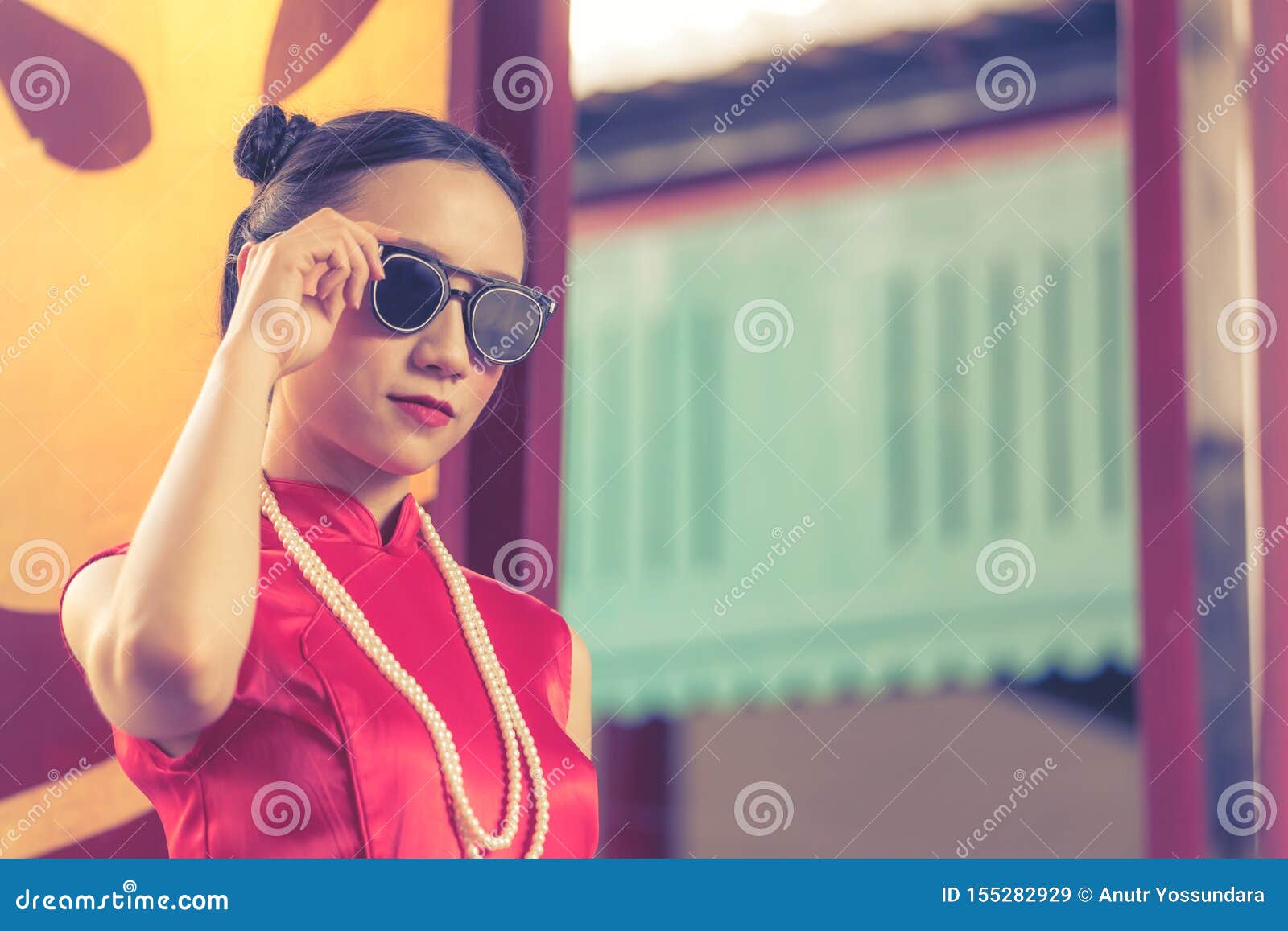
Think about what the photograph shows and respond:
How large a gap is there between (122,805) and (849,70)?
5.30 ft

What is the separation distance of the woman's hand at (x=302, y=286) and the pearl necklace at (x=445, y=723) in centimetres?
11

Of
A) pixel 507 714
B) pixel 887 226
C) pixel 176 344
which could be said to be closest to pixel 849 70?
pixel 887 226

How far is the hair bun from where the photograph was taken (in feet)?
3.39

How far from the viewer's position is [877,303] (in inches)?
84.0

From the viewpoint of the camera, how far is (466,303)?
0.95 m

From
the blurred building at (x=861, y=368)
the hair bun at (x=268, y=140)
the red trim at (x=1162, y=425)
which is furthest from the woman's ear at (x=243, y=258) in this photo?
the red trim at (x=1162, y=425)

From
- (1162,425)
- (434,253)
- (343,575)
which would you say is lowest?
(343,575)

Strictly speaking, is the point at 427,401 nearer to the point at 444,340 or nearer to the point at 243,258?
the point at 444,340

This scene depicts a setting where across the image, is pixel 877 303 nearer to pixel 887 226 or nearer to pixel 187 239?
pixel 887 226

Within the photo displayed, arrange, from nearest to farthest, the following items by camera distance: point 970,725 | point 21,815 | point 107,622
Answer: point 107,622
point 21,815
point 970,725

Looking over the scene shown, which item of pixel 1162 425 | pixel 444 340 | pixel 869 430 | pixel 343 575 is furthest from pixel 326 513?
pixel 869 430

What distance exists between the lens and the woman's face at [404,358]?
36.9 inches

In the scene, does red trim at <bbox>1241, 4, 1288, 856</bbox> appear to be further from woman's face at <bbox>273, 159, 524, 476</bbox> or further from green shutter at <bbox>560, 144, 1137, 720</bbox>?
woman's face at <bbox>273, 159, 524, 476</bbox>

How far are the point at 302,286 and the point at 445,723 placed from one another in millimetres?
318
